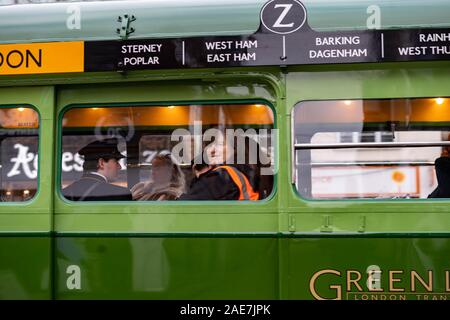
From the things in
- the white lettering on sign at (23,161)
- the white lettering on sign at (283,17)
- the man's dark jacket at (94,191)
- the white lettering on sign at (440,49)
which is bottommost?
the man's dark jacket at (94,191)

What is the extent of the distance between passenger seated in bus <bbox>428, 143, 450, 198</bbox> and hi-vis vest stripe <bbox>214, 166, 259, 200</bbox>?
1193mm

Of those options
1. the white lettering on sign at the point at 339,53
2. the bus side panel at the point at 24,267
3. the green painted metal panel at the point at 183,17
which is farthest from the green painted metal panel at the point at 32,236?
the white lettering on sign at the point at 339,53

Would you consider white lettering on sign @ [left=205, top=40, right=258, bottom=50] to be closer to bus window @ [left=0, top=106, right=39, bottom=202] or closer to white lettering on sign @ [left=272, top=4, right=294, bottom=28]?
white lettering on sign @ [left=272, top=4, right=294, bottom=28]

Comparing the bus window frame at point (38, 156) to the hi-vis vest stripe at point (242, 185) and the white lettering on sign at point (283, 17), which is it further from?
the white lettering on sign at point (283, 17)

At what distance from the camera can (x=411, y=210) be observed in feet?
13.3

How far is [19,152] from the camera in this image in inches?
180

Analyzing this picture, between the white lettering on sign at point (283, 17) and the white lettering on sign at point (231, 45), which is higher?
the white lettering on sign at point (283, 17)

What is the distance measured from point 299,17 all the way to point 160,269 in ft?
6.38

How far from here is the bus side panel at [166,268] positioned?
13.6ft

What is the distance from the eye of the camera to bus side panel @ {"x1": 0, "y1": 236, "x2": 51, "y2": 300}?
4.28 meters

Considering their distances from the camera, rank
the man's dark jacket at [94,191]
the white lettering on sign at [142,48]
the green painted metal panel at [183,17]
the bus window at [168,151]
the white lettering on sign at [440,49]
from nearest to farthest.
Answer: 1. the white lettering on sign at [440,49]
2. the green painted metal panel at [183,17]
3. the white lettering on sign at [142,48]
4. the bus window at [168,151]
5. the man's dark jacket at [94,191]

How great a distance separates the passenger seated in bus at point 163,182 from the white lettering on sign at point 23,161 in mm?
747

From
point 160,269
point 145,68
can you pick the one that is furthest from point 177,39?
point 160,269

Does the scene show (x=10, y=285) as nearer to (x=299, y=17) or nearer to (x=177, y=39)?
(x=177, y=39)
